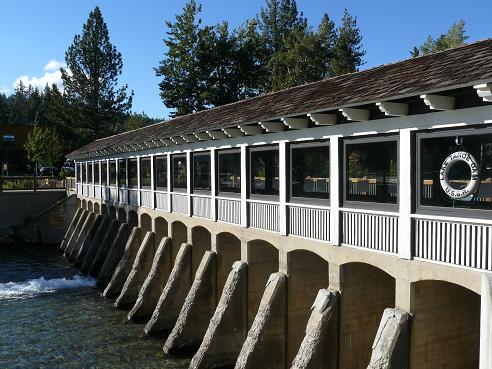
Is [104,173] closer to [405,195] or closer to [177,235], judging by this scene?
[177,235]

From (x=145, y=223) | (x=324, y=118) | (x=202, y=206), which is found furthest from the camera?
(x=145, y=223)

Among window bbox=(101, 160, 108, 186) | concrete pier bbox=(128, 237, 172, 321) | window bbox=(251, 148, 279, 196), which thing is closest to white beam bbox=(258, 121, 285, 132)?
window bbox=(251, 148, 279, 196)

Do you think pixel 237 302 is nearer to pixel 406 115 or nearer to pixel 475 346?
pixel 475 346

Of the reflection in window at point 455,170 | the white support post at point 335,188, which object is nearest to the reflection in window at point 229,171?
the white support post at point 335,188

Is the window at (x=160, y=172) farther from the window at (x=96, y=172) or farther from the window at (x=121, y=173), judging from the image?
the window at (x=96, y=172)

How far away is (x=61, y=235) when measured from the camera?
4072cm

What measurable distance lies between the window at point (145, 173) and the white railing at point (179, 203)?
3.23 metres

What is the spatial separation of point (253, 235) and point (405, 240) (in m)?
5.70

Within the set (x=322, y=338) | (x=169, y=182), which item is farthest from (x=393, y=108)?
(x=169, y=182)

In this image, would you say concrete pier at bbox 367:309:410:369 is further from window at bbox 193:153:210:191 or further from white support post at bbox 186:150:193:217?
white support post at bbox 186:150:193:217

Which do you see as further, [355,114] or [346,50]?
[346,50]

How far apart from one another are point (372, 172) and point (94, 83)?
54.4 metres

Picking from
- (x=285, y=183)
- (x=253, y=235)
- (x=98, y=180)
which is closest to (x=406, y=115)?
(x=285, y=183)

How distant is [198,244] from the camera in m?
19.0
